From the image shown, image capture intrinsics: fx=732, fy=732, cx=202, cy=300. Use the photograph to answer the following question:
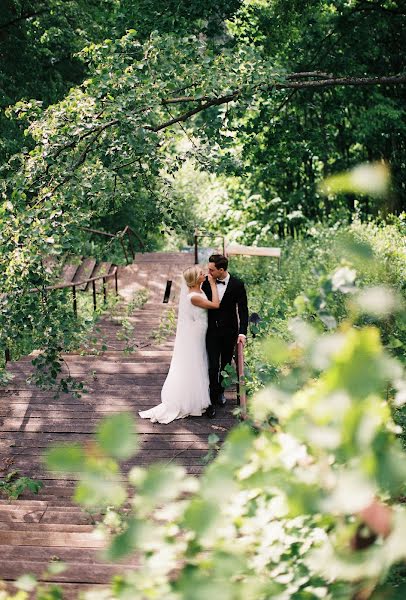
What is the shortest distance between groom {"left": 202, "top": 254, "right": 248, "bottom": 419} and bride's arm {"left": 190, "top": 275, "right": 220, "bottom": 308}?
0.16 feet

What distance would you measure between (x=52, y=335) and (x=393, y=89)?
10.8 meters

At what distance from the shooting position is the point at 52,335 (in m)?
5.70

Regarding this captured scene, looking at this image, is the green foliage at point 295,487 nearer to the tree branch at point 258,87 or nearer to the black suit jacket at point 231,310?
the black suit jacket at point 231,310

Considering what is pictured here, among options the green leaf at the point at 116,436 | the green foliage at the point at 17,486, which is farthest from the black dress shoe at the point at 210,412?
the green leaf at the point at 116,436

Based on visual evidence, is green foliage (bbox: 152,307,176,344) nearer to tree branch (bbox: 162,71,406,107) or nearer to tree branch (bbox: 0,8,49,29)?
tree branch (bbox: 162,71,406,107)

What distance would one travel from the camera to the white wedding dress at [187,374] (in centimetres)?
664

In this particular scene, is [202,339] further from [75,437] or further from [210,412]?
[75,437]

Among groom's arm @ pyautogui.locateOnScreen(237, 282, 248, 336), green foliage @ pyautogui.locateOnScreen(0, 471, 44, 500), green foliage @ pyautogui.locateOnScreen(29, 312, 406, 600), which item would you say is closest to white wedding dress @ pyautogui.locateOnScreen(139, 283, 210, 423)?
groom's arm @ pyautogui.locateOnScreen(237, 282, 248, 336)

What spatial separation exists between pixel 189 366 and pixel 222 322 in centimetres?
51

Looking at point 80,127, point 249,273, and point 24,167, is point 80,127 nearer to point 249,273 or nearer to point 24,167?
point 24,167

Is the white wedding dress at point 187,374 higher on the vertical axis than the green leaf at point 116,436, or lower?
lower

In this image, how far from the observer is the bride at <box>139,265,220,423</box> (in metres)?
6.56

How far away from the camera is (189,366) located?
675 cm

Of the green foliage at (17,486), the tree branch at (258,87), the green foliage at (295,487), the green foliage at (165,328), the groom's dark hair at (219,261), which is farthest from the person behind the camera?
the green foliage at (165,328)
